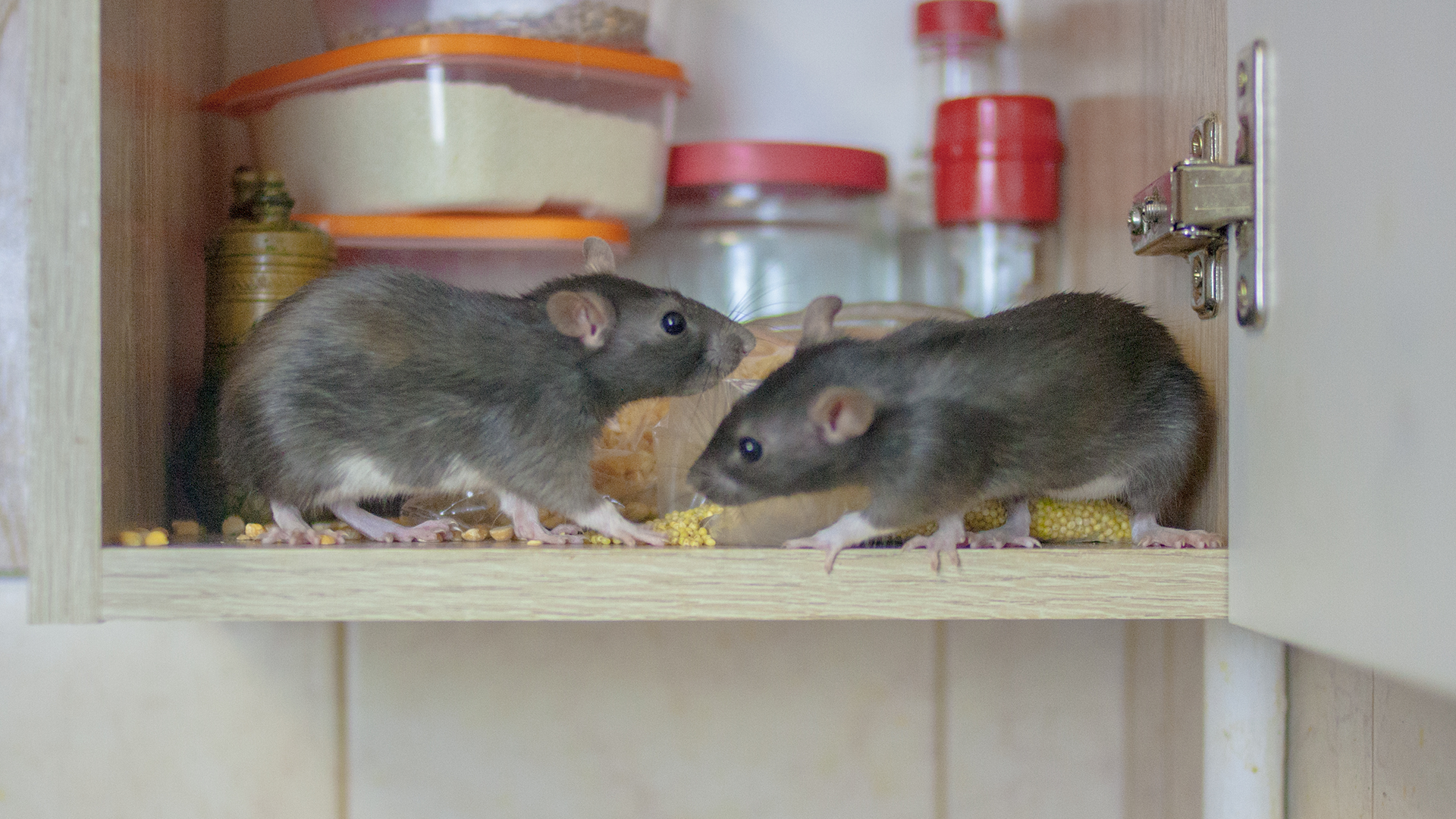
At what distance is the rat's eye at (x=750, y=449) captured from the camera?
0.66 metres

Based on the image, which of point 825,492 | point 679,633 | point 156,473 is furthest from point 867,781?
point 156,473

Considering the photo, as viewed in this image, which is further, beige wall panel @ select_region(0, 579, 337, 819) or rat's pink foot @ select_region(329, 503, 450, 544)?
beige wall panel @ select_region(0, 579, 337, 819)

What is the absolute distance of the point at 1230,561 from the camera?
1.95 feet

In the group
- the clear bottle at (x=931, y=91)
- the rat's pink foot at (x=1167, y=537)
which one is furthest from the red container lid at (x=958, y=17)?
the rat's pink foot at (x=1167, y=537)

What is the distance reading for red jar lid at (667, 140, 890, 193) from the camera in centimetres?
90

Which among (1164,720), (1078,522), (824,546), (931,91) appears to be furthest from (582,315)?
(1164,720)

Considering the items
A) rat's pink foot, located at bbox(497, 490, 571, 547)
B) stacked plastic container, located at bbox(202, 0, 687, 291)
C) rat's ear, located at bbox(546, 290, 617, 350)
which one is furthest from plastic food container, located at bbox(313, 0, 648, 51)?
rat's pink foot, located at bbox(497, 490, 571, 547)

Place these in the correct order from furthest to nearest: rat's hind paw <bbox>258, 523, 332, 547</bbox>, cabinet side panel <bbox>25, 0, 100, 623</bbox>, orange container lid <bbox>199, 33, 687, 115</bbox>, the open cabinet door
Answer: orange container lid <bbox>199, 33, 687, 115</bbox>
rat's hind paw <bbox>258, 523, 332, 547</bbox>
cabinet side panel <bbox>25, 0, 100, 623</bbox>
the open cabinet door

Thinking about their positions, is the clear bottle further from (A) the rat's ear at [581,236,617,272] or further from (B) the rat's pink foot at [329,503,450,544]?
(B) the rat's pink foot at [329,503,450,544]

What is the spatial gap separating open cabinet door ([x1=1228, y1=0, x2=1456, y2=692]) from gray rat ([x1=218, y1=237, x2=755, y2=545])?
331mm

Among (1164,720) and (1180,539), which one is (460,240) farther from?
(1164,720)

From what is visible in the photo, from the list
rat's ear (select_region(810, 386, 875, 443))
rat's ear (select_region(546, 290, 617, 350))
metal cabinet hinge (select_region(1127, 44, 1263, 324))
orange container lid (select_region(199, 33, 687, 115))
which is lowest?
rat's ear (select_region(810, 386, 875, 443))

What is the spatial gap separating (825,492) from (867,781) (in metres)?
0.40

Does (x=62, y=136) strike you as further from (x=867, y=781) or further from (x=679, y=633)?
(x=867, y=781)
